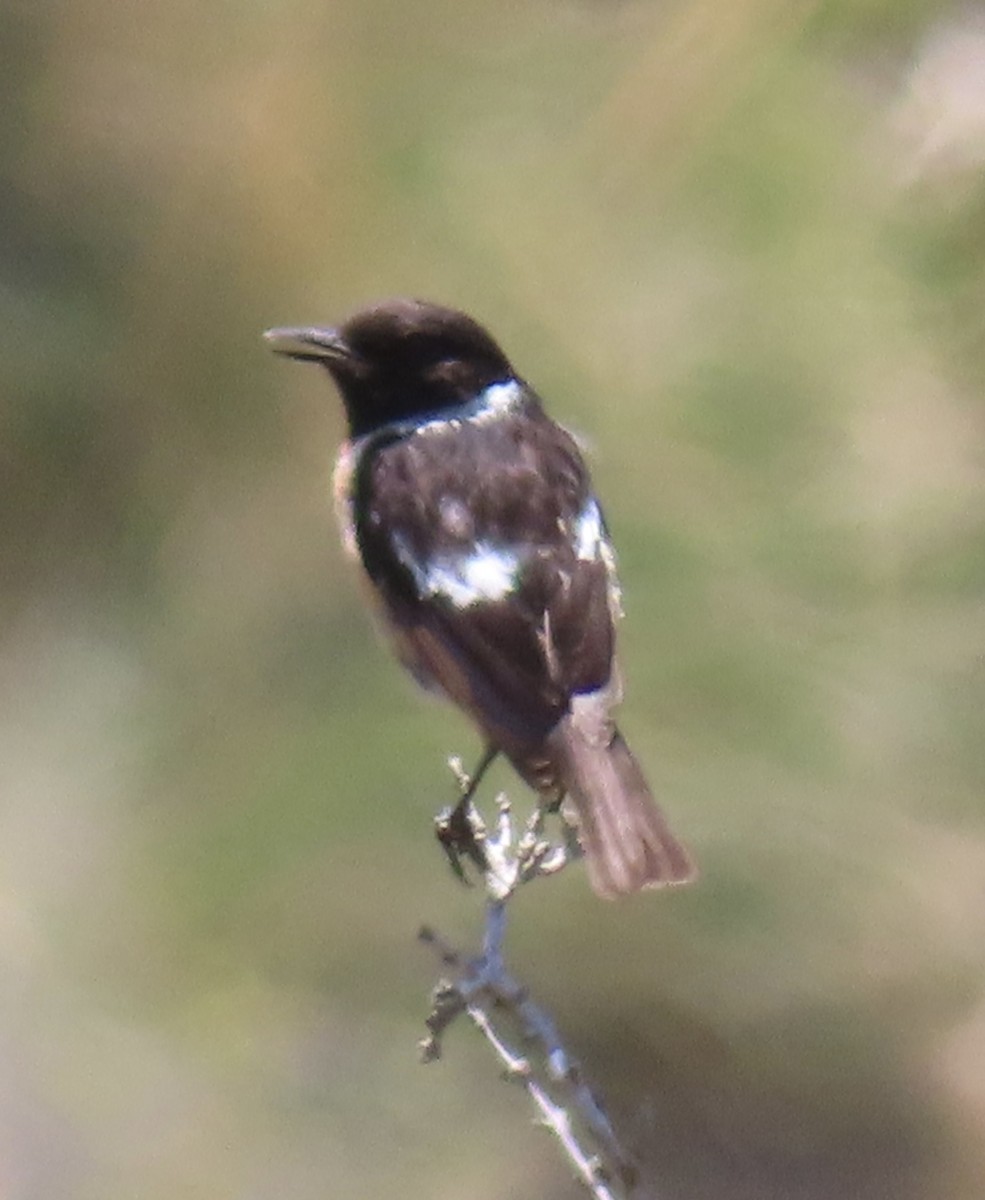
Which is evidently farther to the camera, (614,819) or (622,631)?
(622,631)

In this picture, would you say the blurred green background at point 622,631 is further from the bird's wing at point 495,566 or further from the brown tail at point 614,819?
the brown tail at point 614,819

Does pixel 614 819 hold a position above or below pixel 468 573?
below

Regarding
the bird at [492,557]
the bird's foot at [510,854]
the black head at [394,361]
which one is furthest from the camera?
the black head at [394,361]

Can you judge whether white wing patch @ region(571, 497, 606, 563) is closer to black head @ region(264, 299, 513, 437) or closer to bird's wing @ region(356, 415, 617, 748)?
bird's wing @ region(356, 415, 617, 748)

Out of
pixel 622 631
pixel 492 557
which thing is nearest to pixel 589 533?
pixel 492 557

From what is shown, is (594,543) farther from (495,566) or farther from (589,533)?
(495,566)

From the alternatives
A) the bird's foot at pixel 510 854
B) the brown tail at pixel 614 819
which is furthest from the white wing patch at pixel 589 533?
the bird's foot at pixel 510 854
